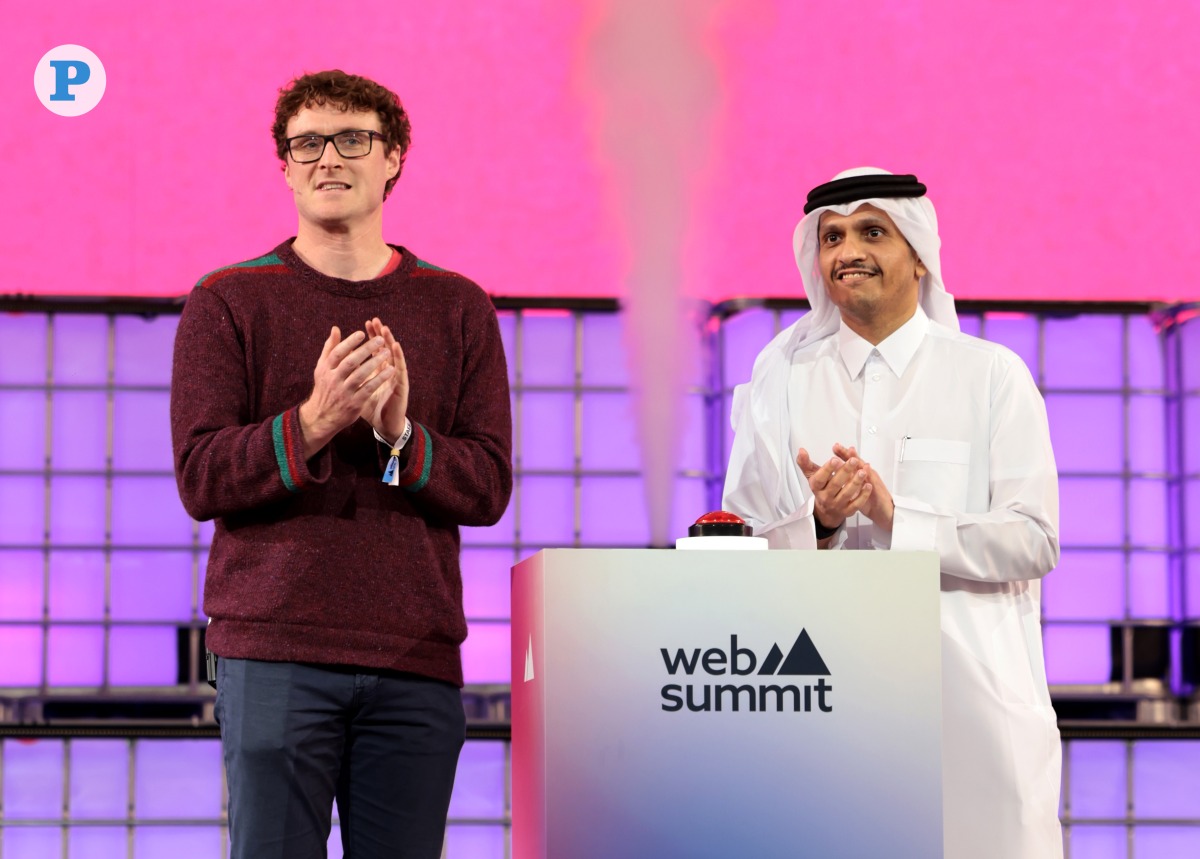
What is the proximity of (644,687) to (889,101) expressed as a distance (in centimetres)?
307

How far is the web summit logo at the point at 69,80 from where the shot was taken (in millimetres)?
4043

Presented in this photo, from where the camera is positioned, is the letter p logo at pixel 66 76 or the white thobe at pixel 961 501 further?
the letter p logo at pixel 66 76

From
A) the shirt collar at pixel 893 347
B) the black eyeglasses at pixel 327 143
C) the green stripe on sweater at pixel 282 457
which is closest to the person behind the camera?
the green stripe on sweater at pixel 282 457

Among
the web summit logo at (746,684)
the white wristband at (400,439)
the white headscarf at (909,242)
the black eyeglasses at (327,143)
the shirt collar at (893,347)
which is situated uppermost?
the black eyeglasses at (327,143)

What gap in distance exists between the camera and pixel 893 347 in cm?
218

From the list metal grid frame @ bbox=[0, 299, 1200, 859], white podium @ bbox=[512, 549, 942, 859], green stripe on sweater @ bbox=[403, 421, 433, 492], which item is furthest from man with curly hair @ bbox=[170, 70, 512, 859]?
metal grid frame @ bbox=[0, 299, 1200, 859]

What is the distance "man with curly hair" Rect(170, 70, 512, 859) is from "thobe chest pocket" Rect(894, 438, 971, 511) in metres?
0.63

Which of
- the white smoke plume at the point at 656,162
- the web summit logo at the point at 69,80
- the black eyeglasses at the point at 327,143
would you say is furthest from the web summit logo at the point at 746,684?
the web summit logo at the point at 69,80

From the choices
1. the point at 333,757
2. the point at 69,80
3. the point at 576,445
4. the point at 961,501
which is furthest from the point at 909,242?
the point at 69,80

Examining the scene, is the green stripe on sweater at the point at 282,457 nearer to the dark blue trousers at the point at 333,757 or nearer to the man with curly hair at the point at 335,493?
the man with curly hair at the point at 335,493

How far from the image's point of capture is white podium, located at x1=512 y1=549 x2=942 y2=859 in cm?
138

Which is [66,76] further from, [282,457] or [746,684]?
[746,684]

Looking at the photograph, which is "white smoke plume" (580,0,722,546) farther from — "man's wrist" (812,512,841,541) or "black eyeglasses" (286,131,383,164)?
"black eyeglasses" (286,131,383,164)

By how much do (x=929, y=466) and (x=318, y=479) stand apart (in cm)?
93
